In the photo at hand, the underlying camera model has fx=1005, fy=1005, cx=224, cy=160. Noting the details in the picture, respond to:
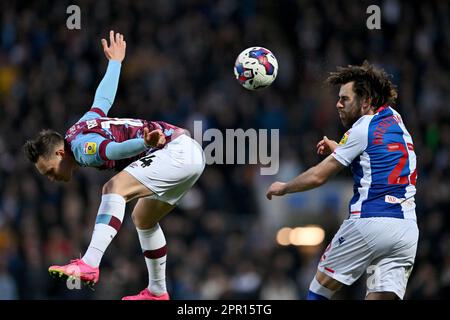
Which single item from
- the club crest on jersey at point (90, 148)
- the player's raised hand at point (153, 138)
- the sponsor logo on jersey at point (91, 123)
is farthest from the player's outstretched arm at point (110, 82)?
the player's raised hand at point (153, 138)

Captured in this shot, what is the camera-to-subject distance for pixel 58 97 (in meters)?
16.6

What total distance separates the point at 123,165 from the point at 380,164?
2.25 m

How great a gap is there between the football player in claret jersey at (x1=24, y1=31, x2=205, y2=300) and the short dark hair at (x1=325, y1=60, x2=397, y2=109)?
1.46 meters

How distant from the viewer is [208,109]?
51.8 ft

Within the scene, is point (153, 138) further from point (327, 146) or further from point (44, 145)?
point (327, 146)

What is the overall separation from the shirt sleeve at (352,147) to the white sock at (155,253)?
194 centimetres

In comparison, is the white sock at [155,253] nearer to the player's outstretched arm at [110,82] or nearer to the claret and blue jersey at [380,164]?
the player's outstretched arm at [110,82]

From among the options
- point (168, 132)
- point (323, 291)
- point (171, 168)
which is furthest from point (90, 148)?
point (323, 291)

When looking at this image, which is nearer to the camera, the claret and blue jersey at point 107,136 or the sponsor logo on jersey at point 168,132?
the claret and blue jersey at point 107,136

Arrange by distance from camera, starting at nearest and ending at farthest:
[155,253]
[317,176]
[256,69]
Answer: [317,176], [155,253], [256,69]

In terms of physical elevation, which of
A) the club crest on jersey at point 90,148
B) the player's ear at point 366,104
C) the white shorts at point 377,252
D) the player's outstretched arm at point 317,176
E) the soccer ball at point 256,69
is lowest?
the white shorts at point 377,252

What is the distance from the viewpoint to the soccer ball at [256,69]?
9.09m

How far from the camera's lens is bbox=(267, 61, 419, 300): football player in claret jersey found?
782 cm
